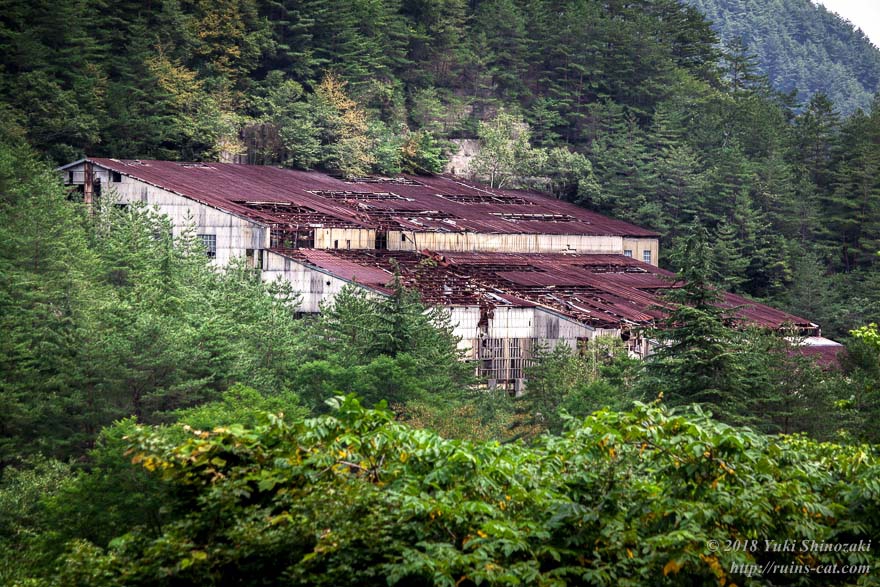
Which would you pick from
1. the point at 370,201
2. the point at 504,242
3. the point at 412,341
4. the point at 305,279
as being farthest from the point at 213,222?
the point at 504,242

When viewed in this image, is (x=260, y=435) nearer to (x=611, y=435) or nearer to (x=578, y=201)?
(x=611, y=435)

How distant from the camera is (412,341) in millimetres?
44000

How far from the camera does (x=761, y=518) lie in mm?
15125

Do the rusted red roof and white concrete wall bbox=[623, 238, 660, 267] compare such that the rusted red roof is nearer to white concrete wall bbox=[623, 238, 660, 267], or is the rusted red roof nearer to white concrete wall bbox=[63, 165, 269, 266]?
white concrete wall bbox=[63, 165, 269, 266]

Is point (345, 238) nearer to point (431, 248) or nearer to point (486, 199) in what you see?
point (431, 248)

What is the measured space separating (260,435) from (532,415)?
26952mm

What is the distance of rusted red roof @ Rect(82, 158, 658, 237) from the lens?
60000mm

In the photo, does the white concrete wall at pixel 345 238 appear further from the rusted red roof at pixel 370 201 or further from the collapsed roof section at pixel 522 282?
the collapsed roof section at pixel 522 282

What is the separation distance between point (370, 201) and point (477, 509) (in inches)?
2147

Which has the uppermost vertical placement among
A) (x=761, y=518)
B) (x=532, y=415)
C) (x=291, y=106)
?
(x=291, y=106)

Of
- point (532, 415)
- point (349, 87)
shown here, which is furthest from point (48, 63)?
point (532, 415)

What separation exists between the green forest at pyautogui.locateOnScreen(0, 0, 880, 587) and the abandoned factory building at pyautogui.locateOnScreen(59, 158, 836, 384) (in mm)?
1769

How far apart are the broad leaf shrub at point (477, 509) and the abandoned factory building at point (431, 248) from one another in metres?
27.8

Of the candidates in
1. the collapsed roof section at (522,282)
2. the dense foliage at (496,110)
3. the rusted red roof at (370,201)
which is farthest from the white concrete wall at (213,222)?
the dense foliage at (496,110)
